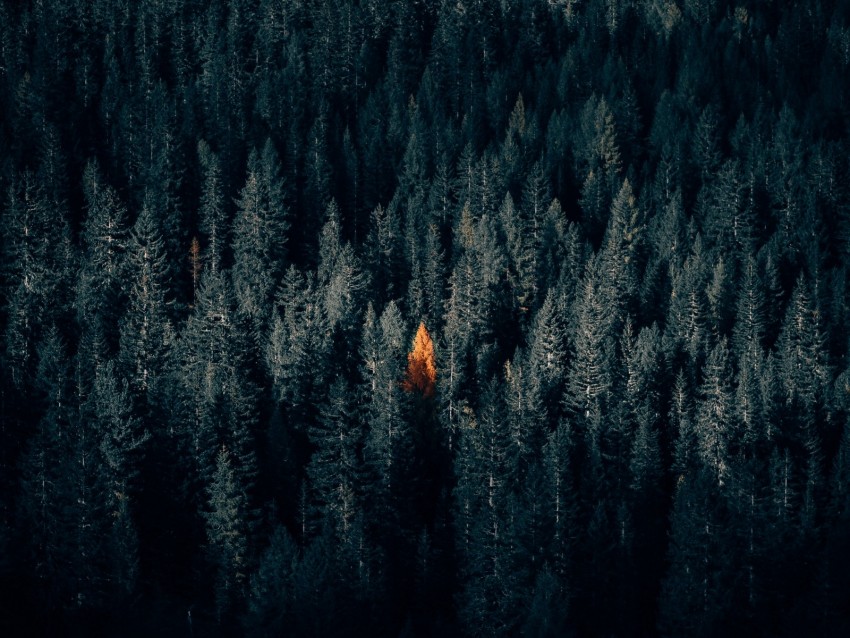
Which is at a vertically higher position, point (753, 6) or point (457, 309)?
point (753, 6)

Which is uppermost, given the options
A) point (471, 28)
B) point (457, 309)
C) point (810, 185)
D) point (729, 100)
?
point (471, 28)

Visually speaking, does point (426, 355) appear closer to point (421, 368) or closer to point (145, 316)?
point (421, 368)

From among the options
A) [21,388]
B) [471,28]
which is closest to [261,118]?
[471,28]

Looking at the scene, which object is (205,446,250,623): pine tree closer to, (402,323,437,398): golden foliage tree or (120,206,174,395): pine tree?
(120,206,174,395): pine tree

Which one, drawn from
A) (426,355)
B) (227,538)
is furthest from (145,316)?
(227,538)

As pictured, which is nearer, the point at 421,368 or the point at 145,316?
the point at 421,368

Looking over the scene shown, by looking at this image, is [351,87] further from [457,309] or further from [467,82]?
[457,309]

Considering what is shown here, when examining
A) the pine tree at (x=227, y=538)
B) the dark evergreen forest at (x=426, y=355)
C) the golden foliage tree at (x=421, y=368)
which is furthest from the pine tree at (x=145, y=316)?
the golden foliage tree at (x=421, y=368)
